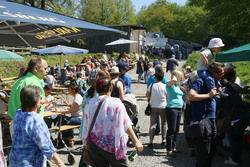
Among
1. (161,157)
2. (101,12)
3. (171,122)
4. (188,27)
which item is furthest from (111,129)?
(188,27)

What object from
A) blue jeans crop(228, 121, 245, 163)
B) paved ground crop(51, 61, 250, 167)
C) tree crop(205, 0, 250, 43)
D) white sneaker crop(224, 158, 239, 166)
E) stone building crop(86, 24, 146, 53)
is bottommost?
paved ground crop(51, 61, 250, 167)

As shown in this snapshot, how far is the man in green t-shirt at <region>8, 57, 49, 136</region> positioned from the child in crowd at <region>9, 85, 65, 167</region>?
2.97 feet

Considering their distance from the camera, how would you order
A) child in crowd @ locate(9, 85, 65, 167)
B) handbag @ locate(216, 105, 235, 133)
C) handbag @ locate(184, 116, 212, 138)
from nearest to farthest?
child in crowd @ locate(9, 85, 65, 167) → handbag @ locate(184, 116, 212, 138) → handbag @ locate(216, 105, 235, 133)

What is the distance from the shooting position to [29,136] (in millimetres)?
2809

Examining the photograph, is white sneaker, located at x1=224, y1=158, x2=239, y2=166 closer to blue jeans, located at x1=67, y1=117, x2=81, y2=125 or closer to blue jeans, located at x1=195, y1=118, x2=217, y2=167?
blue jeans, located at x1=195, y1=118, x2=217, y2=167

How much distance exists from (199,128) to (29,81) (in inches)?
95.7

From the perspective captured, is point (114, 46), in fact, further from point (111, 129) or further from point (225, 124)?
point (111, 129)

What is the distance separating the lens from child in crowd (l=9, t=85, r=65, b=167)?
110 inches

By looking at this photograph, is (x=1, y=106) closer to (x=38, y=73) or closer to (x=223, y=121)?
(x=38, y=73)

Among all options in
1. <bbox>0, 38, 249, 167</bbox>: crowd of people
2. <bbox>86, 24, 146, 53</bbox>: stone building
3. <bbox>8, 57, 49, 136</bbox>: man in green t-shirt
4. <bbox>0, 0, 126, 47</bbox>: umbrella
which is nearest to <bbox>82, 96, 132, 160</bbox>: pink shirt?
<bbox>0, 38, 249, 167</bbox>: crowd of people

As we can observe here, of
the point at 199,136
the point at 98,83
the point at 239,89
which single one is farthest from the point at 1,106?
the point at 239,89

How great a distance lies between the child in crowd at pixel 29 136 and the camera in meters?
2.80

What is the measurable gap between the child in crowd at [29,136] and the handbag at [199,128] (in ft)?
6.67

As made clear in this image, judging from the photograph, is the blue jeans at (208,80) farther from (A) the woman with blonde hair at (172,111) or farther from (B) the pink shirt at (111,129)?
(A) the woman with blonde hair at (172,111)
